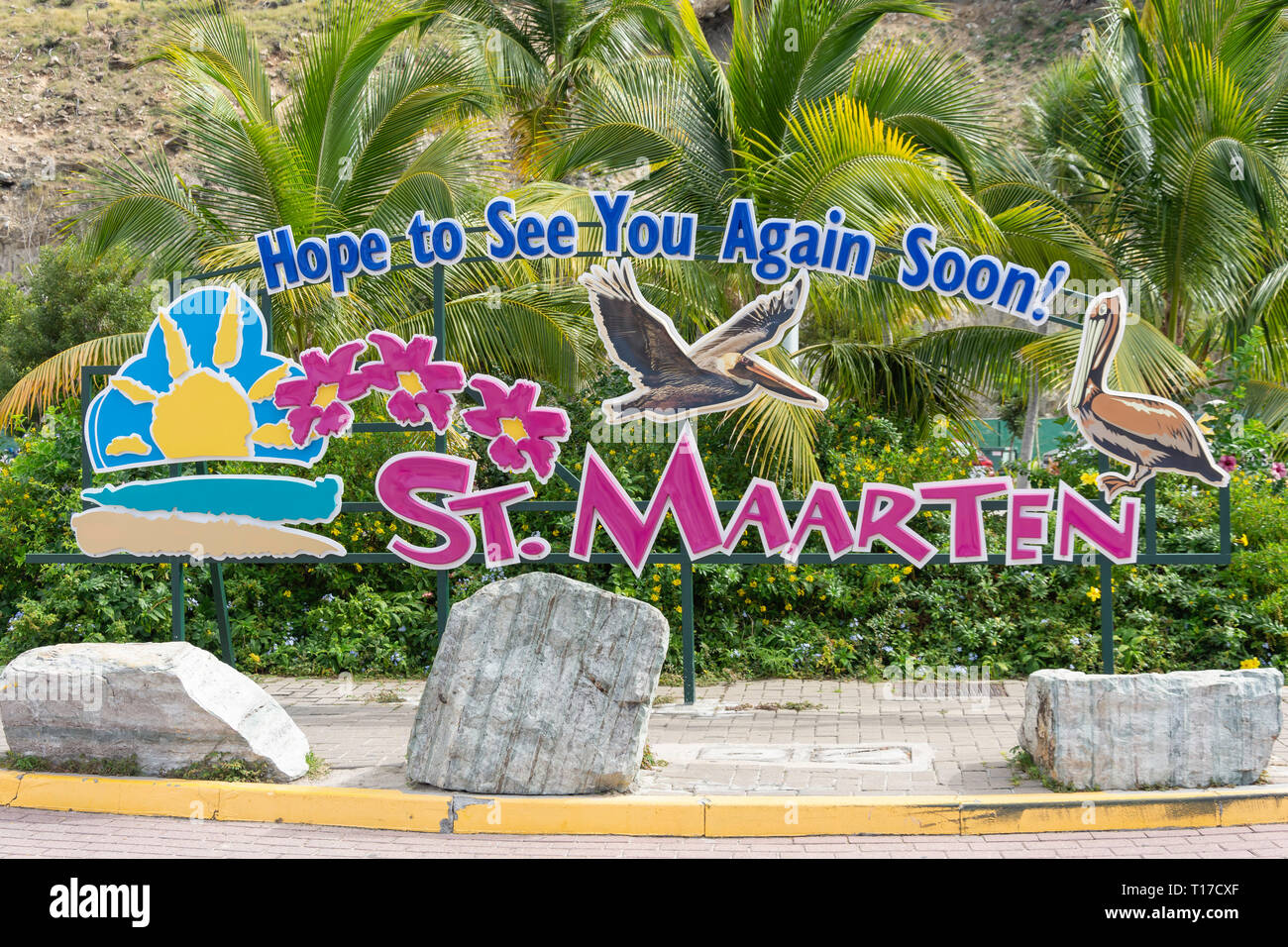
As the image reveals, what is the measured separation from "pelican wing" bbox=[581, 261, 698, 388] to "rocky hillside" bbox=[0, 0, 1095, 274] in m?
28.6

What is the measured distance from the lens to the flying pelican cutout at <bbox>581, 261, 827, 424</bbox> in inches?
288

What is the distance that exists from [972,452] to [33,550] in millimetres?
8236

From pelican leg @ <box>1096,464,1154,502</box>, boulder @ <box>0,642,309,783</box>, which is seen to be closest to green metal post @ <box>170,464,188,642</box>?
boulder @ <box>0,642,309,783</box>

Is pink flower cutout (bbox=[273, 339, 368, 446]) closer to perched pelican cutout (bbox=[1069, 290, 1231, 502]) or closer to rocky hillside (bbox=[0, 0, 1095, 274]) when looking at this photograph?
perched pelican cutout (bbox=[1069, 290, 1231, 502])

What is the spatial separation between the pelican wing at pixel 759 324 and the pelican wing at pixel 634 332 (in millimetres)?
161

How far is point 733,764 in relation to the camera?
6.14 m

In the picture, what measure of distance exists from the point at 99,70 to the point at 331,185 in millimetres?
36243

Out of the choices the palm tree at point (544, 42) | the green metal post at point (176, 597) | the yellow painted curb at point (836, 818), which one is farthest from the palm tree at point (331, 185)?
the yellow painted curb at point (836, 818)

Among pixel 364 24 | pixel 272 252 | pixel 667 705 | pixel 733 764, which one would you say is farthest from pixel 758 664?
pixel 364 24

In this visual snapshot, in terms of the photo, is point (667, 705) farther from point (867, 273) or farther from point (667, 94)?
point (667, 94)

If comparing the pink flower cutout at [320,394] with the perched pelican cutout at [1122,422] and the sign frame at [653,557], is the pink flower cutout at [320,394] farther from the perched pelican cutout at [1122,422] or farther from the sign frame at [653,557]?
the perched pelican cutout at [1122,422]

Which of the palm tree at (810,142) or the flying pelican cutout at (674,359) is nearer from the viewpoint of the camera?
the flying pelican cutout at (674,359)

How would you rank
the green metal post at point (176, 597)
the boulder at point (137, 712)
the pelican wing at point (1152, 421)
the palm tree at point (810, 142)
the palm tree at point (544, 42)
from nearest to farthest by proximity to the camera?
1. the boulder at point (137, 712)
2. the pelican wing at point (1152, 421)
3. the green metal post at point (176, 597)
4. the palm tree at point (810, 142)
5. the palm tree at point (544, 42)

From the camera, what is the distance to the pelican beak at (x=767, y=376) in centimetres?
733
